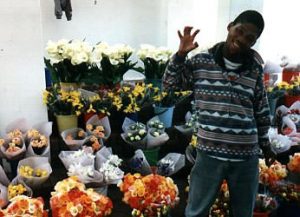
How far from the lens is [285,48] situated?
12.7ft

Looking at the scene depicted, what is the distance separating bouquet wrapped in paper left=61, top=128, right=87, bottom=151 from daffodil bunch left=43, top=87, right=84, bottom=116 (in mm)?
106

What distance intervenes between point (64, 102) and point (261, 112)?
1122mm

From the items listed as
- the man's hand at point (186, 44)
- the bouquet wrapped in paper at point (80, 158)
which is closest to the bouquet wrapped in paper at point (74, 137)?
the bouquet wrapped in paper at point (80, 158)

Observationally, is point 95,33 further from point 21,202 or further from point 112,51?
point 21,202

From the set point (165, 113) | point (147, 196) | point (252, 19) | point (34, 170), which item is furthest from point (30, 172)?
point (252, 19)

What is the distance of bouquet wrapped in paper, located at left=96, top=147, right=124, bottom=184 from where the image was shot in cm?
169

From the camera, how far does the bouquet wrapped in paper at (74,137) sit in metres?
1.90

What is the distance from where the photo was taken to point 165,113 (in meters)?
2.27

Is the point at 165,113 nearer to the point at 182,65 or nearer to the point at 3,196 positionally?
the point at 182,65

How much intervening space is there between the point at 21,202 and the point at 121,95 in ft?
3.16

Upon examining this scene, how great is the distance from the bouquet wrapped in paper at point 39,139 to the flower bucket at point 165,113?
2.30 feet

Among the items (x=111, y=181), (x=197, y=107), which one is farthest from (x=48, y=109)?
(x=197, y=107)

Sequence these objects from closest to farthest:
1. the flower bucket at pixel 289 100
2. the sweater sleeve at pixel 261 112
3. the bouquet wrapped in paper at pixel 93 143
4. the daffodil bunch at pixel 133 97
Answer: the sweater sleeve at pixel 261 112, the bouquet wrapped in paper at pixel 93 143, the daffodil bunch at pixel 133 97, the flower bucket at pixel 289 100

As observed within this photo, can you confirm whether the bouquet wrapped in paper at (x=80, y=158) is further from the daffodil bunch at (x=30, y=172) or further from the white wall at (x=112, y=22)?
the white wall at (x=112, y=22)
